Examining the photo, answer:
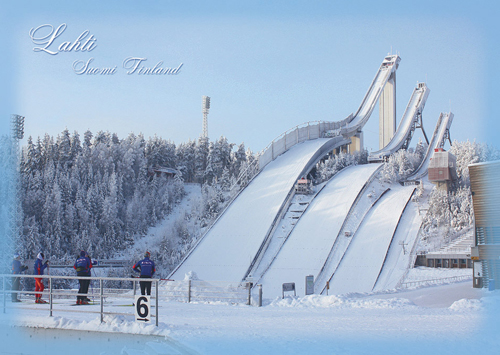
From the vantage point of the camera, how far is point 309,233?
71.4 ft

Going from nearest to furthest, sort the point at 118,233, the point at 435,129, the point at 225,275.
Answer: the point at 225,275
the point at 118,233
the point at 435,129

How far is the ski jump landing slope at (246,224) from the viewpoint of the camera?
65.9ft

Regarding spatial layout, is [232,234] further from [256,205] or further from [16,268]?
[16,268]

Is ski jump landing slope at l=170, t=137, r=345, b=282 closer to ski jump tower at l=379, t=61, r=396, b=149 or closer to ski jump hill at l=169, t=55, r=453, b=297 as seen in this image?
ski jump hill at l=169, t=55, r=453, b=297

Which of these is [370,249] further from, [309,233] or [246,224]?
[246,224]

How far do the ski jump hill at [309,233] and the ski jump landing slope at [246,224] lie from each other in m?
0.04

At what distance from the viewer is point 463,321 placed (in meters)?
7.81

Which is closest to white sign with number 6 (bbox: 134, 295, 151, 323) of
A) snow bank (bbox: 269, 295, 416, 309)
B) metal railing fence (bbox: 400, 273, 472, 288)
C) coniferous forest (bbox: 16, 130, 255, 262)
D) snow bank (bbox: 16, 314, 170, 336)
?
snow bank (bbox: 16, 314, 170, 336)

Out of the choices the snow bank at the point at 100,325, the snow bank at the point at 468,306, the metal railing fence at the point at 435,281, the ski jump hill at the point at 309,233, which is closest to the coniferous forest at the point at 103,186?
the ski jump hill at the point at 309,233

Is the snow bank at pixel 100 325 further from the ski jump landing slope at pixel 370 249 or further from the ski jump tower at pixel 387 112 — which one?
the ski jump tower at pixel 387 112

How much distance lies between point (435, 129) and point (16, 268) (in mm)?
33204

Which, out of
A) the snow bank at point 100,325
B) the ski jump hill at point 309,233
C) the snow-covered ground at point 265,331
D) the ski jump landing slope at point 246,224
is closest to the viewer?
the snow-covered ground at point 265,331

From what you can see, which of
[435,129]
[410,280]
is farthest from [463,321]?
[435,129]

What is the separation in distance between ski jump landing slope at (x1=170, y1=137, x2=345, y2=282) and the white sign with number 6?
11.6 metres
